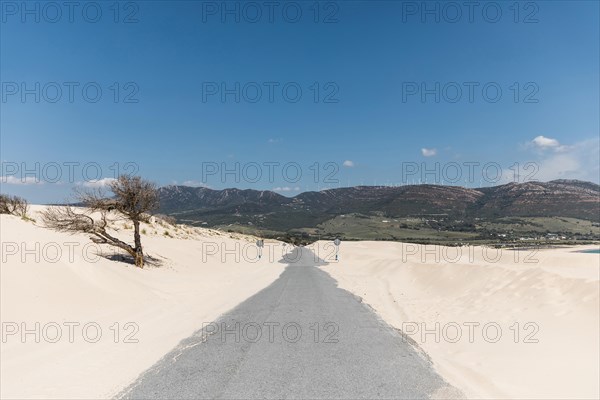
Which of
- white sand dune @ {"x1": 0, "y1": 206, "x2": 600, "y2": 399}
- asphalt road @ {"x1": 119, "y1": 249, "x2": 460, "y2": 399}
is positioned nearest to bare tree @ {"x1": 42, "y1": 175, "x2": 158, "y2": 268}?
white sand dune @ {"x1": 0, "y1": 206, "x2": 600, "y2": 399}

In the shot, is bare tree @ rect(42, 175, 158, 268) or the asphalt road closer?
the asphalt road

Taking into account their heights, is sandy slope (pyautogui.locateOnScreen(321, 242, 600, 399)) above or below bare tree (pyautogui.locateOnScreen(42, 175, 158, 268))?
below

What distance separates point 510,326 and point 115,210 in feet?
88.5

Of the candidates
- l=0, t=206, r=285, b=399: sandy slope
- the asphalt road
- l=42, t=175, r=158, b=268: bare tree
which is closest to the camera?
the asphalt road

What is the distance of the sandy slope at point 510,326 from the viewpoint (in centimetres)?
720

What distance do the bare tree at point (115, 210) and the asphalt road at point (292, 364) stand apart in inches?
704

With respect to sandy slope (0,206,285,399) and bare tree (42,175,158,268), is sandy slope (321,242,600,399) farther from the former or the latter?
bare tree (42,175,158,268)

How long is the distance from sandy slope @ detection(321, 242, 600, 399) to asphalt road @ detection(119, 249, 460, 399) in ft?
2.91

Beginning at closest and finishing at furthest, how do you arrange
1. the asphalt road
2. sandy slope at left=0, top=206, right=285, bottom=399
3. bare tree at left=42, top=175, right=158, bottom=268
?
the asphalt road, sandy slope at left=0, top=206, right=285, bottom=399, bare tree at left=42, top=175, right=158, bottom=268

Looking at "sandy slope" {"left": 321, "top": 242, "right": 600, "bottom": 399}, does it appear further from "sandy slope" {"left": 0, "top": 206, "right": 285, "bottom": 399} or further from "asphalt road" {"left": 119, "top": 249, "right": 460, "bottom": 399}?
"sandy slope" {"left": 0, "top": 206, "right": 285, "bottom": 399}

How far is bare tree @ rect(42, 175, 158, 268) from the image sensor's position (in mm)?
25953

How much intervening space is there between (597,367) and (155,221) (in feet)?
192

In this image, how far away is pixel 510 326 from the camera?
11531 millimetres

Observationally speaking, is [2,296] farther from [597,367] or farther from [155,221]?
[155,221]
